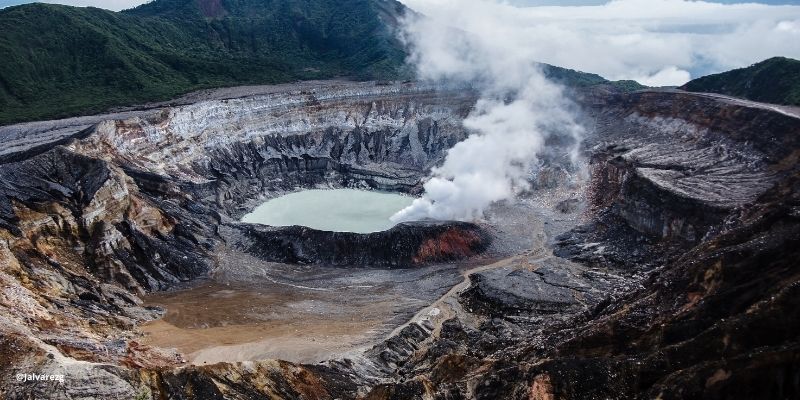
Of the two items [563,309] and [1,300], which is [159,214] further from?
[563,309]

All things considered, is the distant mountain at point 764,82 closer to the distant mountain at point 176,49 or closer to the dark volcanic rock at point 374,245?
the dark volcanic rock at point 374,245

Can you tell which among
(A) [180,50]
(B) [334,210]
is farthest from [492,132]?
(A) [180,50]

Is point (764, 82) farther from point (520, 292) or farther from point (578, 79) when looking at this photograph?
point (520, 292)

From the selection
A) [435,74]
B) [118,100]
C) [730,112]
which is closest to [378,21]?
[435,74]

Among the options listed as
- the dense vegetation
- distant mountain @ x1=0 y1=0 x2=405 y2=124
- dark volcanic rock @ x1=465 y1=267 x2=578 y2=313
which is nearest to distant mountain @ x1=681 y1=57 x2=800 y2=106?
the dense vegetation

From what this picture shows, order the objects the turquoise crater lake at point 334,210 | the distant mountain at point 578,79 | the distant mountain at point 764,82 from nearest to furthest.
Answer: the turquoise crater lake at point 334,210, the distant mountain at point 764,82, the distant mountain at point 578,79

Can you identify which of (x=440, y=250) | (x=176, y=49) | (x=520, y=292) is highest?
(x=176, y=49)

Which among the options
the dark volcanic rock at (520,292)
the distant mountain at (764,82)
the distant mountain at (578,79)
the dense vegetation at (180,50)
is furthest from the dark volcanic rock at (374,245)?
the distant mountain at (578,79)
